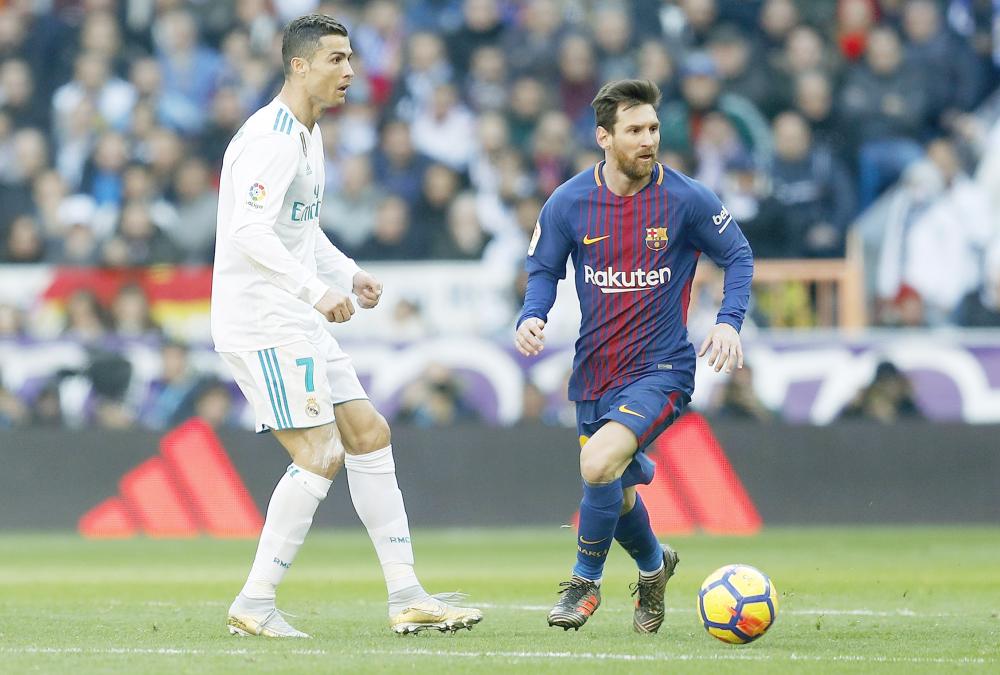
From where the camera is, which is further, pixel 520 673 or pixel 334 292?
pixel 334 292

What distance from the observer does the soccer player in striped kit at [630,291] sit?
7.49 m

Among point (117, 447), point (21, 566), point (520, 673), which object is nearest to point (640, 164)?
point (520, 673)

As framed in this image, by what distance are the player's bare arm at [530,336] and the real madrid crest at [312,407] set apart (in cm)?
90

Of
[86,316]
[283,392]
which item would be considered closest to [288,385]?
[283,392]

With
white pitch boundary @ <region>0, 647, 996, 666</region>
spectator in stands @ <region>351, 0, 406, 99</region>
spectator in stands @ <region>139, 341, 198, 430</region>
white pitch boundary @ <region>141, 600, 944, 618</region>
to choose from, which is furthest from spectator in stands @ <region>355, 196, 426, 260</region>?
white pitch boundary @ <region>0, 647, 996, 666</region>

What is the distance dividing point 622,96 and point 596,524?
1850mm

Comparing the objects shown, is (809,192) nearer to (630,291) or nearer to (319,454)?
(630,291)

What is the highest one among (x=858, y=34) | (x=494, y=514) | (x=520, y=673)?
(x=858, y=34)

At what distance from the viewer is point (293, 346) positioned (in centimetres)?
715

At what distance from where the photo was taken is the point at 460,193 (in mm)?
16828

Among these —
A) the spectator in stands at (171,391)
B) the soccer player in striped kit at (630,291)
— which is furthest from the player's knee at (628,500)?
the spectator in stands at (171,391)

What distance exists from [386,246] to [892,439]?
498 centimetres

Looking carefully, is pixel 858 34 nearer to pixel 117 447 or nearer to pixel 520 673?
pixel 117 447

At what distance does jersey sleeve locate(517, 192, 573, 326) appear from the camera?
7715 mm
